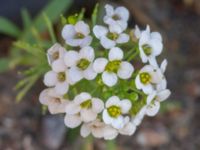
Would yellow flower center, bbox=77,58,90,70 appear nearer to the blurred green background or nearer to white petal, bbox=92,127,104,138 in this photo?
white petal, bbox=92,127,104,138

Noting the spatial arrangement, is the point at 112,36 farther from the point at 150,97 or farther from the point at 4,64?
the point at 4,64

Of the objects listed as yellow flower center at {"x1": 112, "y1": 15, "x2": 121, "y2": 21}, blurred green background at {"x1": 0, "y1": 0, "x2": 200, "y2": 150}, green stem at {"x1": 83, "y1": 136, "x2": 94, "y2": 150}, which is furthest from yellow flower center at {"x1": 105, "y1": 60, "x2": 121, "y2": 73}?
blurred green background at {"x1": 0, "y1": 0, "x2": 200, "y2": 150}

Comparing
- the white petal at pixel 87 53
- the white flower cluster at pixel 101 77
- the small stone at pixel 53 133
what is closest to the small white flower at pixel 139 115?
the white flower cluster at pixel 101 77

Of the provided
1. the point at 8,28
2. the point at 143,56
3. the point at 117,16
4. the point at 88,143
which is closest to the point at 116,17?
the point at 117,16

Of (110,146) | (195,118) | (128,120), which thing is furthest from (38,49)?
(195,118)

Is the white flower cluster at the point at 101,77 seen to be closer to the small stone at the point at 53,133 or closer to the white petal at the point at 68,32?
the white petal at the point at 68,32

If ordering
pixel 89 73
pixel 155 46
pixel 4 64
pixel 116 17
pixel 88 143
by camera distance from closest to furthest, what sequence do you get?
1. pixel 89 73
2. pixel 155 46
3. pixel 116 17
4. pixel 88 143
5. pixel 4 64
